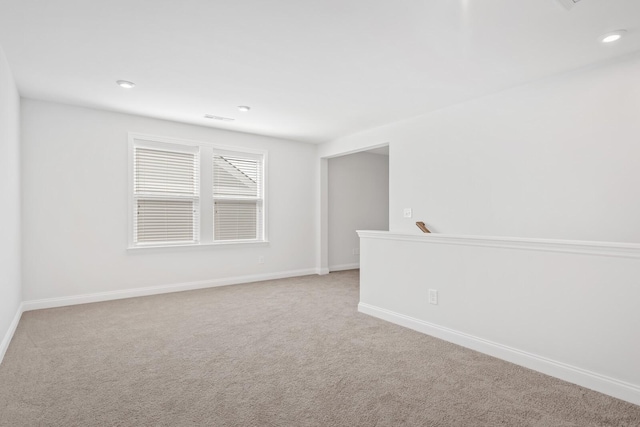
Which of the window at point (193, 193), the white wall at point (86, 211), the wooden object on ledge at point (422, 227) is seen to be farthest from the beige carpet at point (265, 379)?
the window at point (193, 193)

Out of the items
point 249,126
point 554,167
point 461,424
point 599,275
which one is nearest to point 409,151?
point 554,167

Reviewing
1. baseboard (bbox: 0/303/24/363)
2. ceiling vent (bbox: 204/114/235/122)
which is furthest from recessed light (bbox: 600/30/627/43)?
baseboard (bbox: 0/303/24/363)

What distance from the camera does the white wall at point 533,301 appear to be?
6.88ft

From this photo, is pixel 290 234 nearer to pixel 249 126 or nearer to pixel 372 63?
pixel 249 126

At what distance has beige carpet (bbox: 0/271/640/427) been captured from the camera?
189 cm

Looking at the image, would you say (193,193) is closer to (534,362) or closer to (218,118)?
(218,118)

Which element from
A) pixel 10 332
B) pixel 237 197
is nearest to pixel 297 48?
pixel 237 197

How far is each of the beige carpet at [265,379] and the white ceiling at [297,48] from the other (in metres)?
2.47

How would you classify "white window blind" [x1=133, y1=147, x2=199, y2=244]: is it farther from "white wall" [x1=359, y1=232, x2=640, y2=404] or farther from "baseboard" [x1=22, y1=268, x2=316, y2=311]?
"white wall" [x1=359, y1=232, x2=640, y2=404]

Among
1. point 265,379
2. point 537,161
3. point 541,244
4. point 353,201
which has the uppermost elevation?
point 537,161

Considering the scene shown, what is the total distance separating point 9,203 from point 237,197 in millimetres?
2896

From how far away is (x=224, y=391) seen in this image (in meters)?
2.15

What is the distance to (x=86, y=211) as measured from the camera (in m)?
4.33

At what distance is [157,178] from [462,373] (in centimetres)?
445
